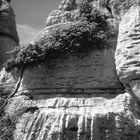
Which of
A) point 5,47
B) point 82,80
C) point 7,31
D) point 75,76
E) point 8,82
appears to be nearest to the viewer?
point 82,80

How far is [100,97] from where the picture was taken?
9.32 m

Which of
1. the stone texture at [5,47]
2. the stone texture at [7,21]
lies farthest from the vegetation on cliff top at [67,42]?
the stone texture at [7,21]

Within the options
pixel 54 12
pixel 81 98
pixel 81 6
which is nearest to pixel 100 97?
pixel 81 98

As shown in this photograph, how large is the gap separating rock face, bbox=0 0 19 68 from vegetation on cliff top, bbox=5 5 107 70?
5.44 metres

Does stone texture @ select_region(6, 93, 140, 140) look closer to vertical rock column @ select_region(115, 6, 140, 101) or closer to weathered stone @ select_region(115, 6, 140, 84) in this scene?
vertical rock column @ select_region(115, 6, 140, 101)

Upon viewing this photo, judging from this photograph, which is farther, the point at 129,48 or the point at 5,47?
the point at 5,47

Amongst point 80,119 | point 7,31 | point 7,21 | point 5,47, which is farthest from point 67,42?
point 7,21

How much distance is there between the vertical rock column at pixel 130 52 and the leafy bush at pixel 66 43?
103cm

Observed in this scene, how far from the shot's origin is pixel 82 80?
984 cm

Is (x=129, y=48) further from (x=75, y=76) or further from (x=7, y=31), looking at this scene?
(x=7, y=31)

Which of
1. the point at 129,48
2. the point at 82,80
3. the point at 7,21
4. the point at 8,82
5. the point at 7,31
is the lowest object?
the point at 82,80

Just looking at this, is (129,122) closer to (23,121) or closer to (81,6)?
(23,121)

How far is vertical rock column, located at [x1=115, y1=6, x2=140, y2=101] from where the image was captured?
869 centimetres

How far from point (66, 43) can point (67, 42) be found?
0.06 m
